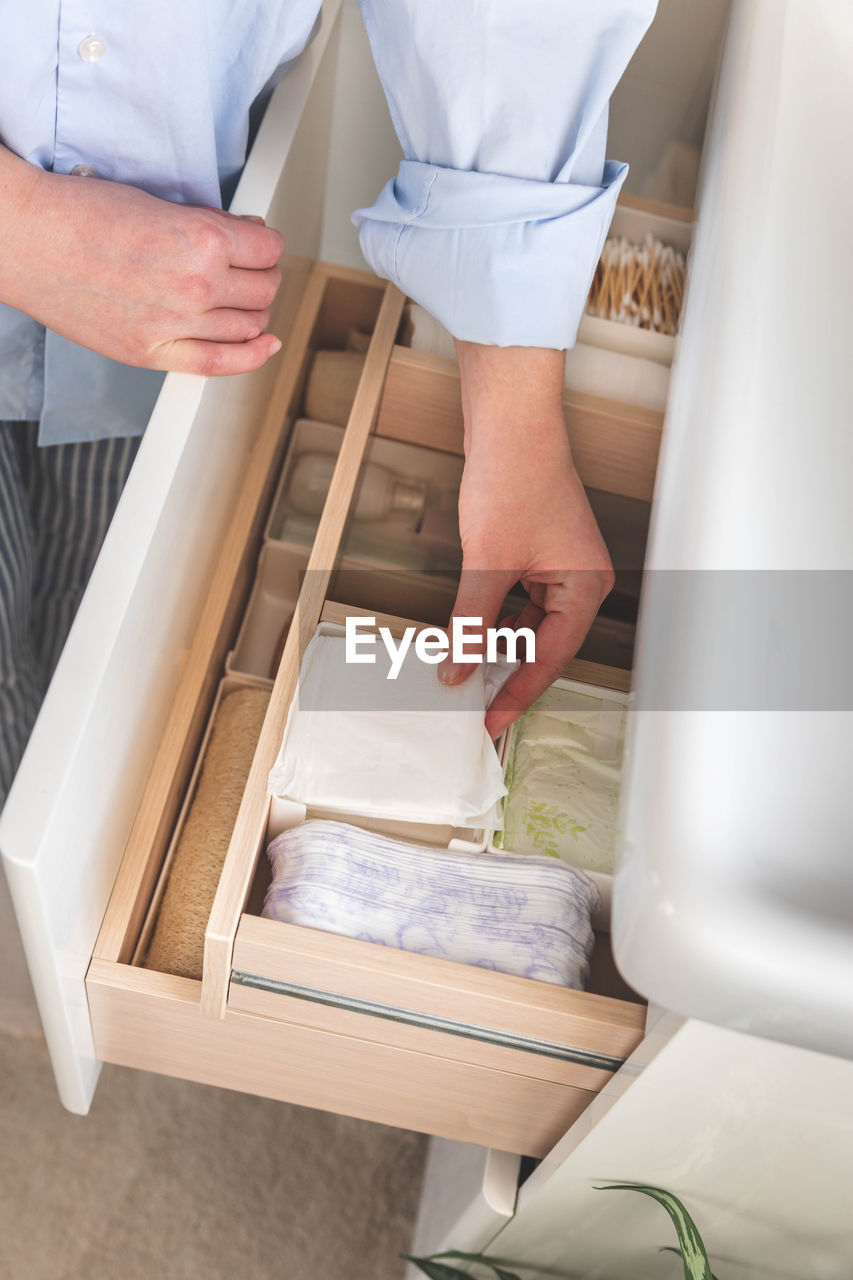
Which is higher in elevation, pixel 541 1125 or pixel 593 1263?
pixel 541 1125

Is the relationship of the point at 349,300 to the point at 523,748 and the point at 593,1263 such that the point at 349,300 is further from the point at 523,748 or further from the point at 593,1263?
the point at 593,1263

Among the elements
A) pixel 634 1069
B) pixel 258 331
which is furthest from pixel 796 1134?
pixel 258 331

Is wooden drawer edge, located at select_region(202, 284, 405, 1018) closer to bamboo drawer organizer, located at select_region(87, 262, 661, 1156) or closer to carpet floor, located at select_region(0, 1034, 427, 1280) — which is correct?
bamboo drawer organizer, located at select_region(87, 262, 661, 1156)

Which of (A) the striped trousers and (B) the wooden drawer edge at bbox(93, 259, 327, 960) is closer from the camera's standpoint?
(B) the wooden drawer edge at bbox(93, 259, 327, 960)

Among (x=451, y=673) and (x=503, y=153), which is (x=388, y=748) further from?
(x=503, y=153)

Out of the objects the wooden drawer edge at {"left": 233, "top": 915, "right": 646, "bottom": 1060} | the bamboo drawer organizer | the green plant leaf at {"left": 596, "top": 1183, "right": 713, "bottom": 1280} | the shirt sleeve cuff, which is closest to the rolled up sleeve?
the shirt sleeve cuff

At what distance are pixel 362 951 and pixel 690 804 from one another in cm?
22

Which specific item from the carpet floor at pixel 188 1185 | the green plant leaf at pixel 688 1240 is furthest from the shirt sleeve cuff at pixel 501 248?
the carpet floor at pixel 188 1185

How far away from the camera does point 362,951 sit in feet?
1.62

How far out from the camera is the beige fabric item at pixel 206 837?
61 centimetres

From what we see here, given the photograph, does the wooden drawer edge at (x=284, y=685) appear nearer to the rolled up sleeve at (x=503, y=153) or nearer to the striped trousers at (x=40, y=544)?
the rolled up sleeve at (x=503, y=153)

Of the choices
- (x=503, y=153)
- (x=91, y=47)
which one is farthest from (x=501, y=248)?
(x=91, y=47)

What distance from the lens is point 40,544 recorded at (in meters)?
0.88

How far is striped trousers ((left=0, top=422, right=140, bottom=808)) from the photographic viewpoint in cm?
77
